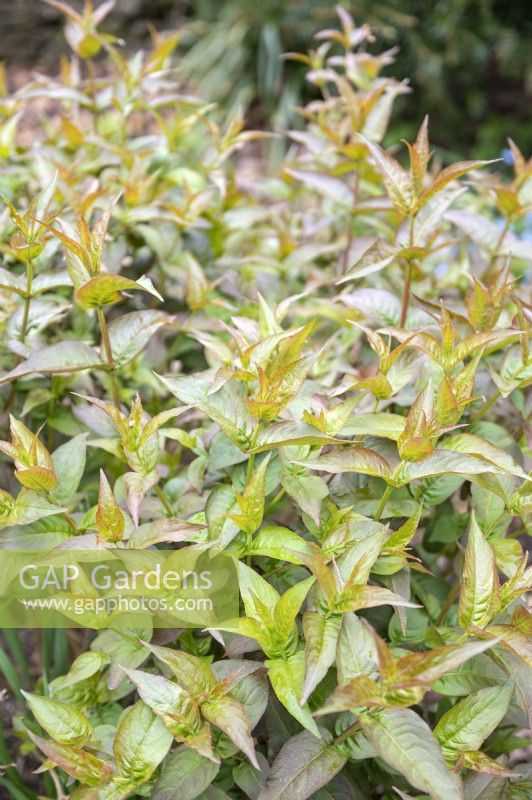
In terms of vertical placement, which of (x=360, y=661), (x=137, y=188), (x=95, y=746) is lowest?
(x=95, y=746)

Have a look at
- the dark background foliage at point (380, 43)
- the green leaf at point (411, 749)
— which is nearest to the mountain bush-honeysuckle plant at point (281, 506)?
the green leaf at point (411, 749)

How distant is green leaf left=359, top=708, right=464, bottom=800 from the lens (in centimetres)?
73

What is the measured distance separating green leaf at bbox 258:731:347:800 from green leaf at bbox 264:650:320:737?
62 mm

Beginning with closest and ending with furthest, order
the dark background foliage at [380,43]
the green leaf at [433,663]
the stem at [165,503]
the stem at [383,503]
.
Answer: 1. the green leaf at [433,663]
2. the stem at [383,503]
3. the stem at [165,503]
4. the dark background foliage at [380,43]

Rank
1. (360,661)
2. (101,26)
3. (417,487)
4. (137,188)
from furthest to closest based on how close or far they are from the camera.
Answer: (101,26) < (137,188) < (417,487) < (360,661)

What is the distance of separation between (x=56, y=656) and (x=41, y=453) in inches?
18.7

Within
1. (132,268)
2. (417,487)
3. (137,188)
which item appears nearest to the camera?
(417,487)

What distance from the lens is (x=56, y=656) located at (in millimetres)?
1266

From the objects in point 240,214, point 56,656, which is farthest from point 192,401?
point 240,214

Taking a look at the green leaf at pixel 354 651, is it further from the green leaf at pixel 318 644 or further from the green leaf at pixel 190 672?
the green leaf at pixel 190 672

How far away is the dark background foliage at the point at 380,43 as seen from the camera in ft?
13.0

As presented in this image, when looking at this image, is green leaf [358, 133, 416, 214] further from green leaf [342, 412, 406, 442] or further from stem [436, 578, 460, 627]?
stem [436, 578, 460, 627]

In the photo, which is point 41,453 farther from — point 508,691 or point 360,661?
point 508,691

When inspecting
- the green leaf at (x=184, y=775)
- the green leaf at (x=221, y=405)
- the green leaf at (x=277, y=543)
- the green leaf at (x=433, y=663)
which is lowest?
the green leaf at (x=184, y=775)
